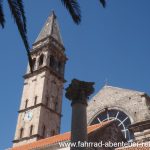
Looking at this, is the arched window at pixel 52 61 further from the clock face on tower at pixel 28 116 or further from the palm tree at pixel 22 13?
the palm tree at pixel 22 13

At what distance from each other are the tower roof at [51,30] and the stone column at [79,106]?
28.9 m

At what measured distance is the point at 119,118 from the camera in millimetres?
23547

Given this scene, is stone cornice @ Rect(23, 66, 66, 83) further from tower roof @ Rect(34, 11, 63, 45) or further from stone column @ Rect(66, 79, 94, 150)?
stone column @ Rect(66, 79, 94, 150)

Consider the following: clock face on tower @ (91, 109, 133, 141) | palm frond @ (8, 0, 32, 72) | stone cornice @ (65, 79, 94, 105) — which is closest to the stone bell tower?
clock face on tower @ (91, 109, 133, 141)

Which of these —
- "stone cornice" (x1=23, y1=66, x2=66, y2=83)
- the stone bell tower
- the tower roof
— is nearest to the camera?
the stone bell tower

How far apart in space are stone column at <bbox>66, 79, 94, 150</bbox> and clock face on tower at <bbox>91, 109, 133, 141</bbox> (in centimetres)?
1259

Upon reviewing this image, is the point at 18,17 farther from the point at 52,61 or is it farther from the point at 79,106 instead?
the point at 52,61

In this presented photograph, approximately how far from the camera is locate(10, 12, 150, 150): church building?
59.9ft

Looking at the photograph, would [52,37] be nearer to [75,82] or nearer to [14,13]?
[75,82]

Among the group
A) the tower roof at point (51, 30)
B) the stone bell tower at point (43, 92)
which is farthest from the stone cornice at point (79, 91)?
the tower roof at point (51, 30)

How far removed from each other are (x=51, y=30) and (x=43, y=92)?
10.1 metres

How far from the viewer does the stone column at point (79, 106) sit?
920 cm

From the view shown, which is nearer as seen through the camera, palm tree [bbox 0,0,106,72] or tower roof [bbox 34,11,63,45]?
palm tree [bbox 0,0,106,72]

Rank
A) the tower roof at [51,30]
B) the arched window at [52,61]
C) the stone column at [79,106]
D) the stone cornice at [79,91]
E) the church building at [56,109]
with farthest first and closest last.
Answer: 1. the tower roof at [51,30]
2. the arched window at [52,61]
3. the church building at [56,109]
4. the stone cornice at [79,91]
5. the stone column at [79,106]
